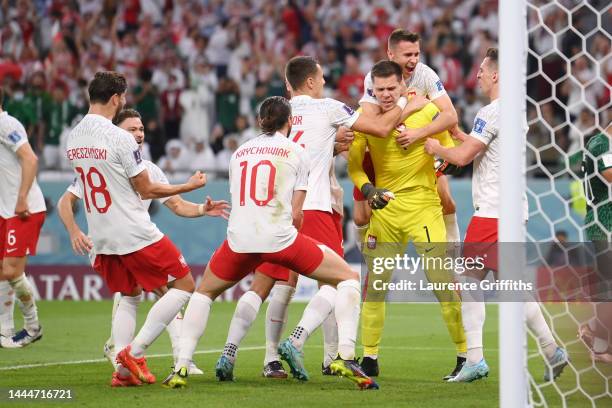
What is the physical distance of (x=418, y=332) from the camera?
457 inches

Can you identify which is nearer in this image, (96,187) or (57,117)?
(96,187)

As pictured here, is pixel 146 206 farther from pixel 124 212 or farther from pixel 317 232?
pixel 317 232

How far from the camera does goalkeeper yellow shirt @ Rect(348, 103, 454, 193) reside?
27.0ft

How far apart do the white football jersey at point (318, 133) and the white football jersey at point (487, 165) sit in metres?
0.91

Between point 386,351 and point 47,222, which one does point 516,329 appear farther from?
point 47,222

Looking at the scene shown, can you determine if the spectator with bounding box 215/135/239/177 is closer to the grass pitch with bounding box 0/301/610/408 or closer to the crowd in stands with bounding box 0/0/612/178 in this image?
the crowd in stands with bounding box 0/0/612/178

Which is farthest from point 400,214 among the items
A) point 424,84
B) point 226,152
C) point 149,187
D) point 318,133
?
point 226,152

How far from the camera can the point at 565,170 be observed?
22.2ft

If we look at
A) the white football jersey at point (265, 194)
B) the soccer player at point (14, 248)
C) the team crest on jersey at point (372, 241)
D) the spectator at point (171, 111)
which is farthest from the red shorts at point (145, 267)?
the spectator at point (171, 111)

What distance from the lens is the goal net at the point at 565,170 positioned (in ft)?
22.4

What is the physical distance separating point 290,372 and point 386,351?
1995 millimetres

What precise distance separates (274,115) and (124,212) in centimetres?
123

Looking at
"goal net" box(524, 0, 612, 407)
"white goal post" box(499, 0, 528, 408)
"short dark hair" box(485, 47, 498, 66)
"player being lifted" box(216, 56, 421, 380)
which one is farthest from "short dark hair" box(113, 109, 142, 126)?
"white goal post" box(499, 0, 528, 408)

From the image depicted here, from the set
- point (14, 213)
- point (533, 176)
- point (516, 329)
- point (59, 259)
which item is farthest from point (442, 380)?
point (59, 259)
